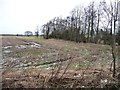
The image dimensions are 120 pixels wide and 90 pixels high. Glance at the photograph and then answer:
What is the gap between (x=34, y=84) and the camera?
611 centimetres

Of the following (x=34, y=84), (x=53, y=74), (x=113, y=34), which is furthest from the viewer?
(x=113, y=34)

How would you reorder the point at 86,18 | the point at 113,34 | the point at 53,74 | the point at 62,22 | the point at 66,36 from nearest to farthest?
1. the point at 53,74
2. the point at 113,34
3. the point at 86,18
4. the point at 66,36
5. the point at 62,22

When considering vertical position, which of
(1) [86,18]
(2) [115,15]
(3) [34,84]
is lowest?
(3) [34,84]

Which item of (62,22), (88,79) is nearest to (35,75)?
(88,79)

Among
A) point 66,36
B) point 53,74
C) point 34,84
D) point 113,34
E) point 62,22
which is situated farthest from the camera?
point 62,22

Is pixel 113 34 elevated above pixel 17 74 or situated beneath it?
elevated above

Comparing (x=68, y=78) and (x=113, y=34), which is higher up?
(x=113, y=34)

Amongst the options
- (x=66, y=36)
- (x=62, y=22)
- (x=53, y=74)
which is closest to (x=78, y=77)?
(x=53, y=74)

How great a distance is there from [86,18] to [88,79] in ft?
87.4

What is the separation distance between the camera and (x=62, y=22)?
39562mm

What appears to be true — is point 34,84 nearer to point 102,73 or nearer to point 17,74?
point 17,74

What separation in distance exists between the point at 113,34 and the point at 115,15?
68 cm

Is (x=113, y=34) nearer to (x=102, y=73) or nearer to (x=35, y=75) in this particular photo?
(x=102, y=73)

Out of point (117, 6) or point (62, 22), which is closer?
point (117, 6)
